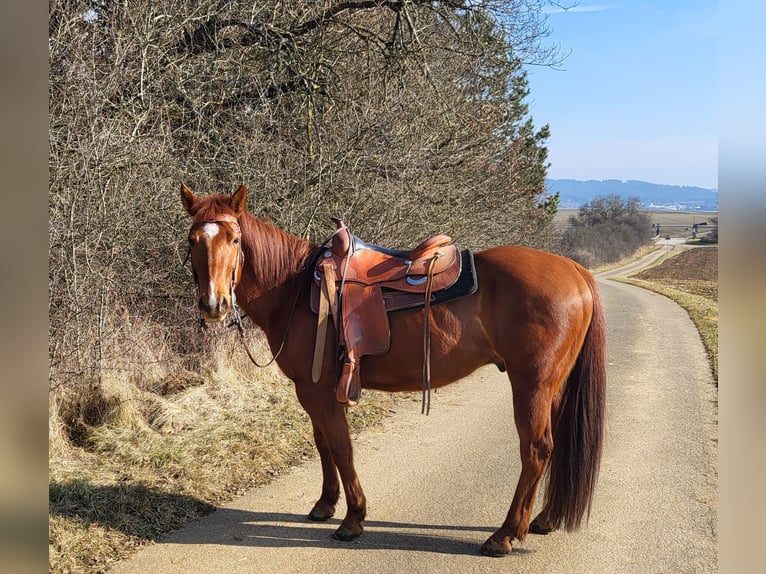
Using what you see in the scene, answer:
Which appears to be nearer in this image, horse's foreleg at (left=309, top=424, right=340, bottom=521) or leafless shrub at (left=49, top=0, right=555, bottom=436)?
horse's foreleg at (left=309, top=424, right=340, bottom=521)

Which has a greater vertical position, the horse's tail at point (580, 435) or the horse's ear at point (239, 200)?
the horse's ear at point (239, 200)

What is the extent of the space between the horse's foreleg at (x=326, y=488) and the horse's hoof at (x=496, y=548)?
1037 millimetres

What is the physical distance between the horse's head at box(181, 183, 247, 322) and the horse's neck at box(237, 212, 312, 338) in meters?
0.22

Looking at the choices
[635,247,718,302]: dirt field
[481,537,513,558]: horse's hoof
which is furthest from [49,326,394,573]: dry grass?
[635,247,718,302]: dirt field

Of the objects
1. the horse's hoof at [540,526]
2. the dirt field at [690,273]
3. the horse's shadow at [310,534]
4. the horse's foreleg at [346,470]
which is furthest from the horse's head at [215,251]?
the dirt field at [690,273]

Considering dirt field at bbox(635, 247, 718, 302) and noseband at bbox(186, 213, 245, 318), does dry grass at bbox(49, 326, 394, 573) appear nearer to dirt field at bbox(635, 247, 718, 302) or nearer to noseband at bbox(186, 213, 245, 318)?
noseband at bbox(186, 213, 245, 318)

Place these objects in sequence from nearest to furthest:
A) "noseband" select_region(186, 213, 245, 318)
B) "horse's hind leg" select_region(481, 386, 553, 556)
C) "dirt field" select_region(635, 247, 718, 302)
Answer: "noseband" select_region(186, 213, 245, 318) < "horse's hind leg" select_region(481, 386, 553, 556) < "dirt field" select_region(635, 247, 718, 302)

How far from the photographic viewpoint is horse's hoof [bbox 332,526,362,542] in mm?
3695

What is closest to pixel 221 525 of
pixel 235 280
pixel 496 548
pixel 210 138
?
pixel 235 280

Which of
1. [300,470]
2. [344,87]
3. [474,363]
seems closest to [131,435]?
[300,470]

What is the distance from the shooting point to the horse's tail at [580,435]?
3.74 meters

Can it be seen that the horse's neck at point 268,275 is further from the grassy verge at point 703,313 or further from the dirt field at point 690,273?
the dirt field at point 690,273
